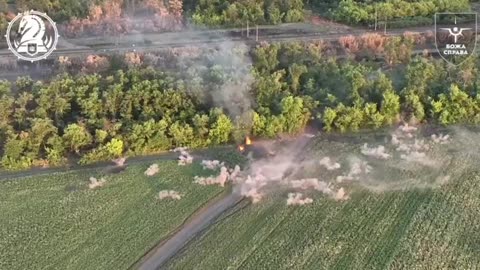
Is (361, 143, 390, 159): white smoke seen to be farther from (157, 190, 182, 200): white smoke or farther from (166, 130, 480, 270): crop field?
(157, 190, 182, 200): white smoke

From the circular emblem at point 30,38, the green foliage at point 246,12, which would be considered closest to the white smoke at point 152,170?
the circular emblem at point 30,38

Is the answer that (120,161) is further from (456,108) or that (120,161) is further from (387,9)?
(387,9)

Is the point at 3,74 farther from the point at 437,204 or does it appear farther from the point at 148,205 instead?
the point at 437,204

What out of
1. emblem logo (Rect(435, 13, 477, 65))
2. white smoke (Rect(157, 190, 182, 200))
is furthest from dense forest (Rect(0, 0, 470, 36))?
white smoke (Rect(157, 190, 182, 200))

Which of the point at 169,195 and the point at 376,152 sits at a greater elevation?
the point at 376,152

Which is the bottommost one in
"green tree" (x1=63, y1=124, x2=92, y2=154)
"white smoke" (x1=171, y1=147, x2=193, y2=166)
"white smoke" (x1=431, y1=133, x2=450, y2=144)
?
"white smoke" (x1=171, y1=147, x2=193, y2=166)

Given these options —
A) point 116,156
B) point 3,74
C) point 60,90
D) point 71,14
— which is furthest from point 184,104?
point 71,14

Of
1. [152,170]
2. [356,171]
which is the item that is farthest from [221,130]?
[356,171]
